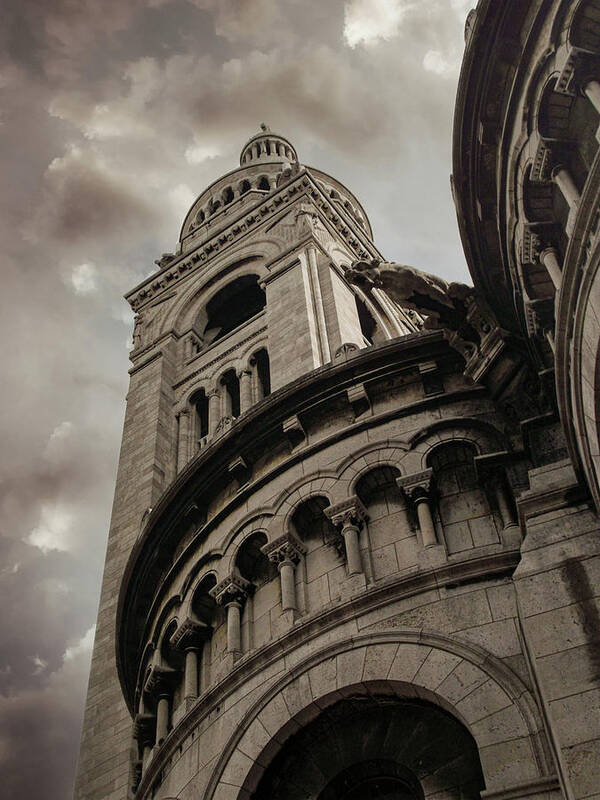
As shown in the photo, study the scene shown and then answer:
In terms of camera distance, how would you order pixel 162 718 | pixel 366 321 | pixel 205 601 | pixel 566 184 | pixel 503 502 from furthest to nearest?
pixel 366 321 < pixel 205 601 < pixel 162 718 < pixel 503 502 < pixel 566 184

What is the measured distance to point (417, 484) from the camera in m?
15.4

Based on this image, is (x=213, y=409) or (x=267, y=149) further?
(x=267, y=149)

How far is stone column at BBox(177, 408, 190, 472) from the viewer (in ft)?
114

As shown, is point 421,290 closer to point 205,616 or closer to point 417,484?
point 417,484

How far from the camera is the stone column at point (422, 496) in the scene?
14.8 m

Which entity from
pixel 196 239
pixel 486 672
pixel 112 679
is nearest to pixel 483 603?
pixel 486 672

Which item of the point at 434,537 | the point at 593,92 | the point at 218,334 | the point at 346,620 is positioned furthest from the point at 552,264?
the point at 218,334

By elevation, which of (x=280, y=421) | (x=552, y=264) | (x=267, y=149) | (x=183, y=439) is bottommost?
(x=552, y=264)

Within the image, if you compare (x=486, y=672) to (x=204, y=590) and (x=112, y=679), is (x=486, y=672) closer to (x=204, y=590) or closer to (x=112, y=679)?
(x=204, y=590)

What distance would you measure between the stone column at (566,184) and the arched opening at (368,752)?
685cm

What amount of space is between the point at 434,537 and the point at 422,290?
4.79m

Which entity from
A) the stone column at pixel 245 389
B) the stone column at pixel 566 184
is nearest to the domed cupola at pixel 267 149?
the stone column at pixel 245 389

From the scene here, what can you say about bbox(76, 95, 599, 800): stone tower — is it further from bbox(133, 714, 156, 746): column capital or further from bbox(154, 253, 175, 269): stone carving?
bbox(154, 253, 175, 269): stone carving

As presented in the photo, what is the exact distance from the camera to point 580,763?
9.80 metres
